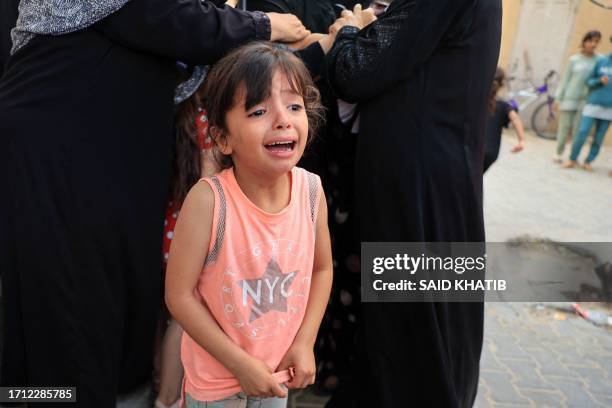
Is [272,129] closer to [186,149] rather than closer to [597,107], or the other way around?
[186,149]

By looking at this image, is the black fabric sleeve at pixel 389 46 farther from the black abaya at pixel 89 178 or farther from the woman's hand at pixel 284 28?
the black abaya at pixel 89 178

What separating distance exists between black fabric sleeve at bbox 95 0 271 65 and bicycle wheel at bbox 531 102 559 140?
38.2 feet

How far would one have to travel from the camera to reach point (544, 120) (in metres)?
12.3

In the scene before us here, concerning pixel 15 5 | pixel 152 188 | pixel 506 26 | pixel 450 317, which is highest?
pixel 15 5

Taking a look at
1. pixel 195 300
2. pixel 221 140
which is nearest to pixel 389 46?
pixel 221 140

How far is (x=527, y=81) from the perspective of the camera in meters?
12.7

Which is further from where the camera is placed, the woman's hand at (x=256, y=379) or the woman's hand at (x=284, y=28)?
the woman's hand at (x=284, y=28)

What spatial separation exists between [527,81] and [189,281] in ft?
41.5

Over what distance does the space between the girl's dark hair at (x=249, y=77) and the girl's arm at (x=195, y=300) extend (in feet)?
0.73

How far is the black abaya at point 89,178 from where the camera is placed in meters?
1.71

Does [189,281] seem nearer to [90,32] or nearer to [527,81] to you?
[90,32]

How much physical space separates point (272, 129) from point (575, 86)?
367 inches

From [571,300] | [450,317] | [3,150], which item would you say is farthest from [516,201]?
[3,150]

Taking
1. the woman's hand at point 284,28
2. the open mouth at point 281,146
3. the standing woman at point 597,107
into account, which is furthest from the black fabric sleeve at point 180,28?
the standing woman at point 597,107
